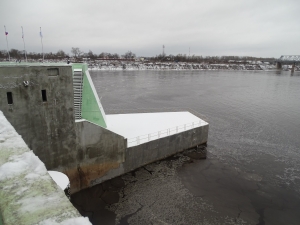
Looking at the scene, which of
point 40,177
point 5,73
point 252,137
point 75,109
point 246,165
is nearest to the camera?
point 40,177

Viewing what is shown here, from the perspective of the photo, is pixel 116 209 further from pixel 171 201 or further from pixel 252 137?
pixel 252 137

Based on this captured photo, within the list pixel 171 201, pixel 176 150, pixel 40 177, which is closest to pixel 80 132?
pixel 171 201

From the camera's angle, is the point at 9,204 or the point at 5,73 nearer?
the point at 9,204

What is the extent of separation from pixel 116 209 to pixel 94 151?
139 inches

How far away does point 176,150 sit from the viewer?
1853 centimetres

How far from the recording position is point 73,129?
12.6m

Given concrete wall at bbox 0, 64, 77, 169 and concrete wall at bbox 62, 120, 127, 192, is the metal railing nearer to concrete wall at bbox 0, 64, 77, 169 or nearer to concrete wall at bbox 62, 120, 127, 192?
concrete wall at bbox 62, 120, 127, 192

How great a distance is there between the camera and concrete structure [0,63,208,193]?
10836 mm

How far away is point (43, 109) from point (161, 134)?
858 cm

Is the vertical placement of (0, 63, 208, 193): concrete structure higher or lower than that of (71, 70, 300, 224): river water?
higher

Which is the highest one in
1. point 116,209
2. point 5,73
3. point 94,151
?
point 5,73

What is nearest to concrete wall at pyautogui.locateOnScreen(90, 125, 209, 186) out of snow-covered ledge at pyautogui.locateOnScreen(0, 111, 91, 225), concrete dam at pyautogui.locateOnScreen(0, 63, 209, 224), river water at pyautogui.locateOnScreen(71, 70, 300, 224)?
concrete dam at pyautogui.locateOnScreen(0, 63, 209, 224)

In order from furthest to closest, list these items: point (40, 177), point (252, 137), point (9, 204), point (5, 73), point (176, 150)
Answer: point (252, 137) → point (176, 150) → point (5, 73) → point (40, 177) → point (9, 204)

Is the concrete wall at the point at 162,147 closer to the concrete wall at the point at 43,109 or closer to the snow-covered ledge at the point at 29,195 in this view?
the concrete wall at the point at 43,109
